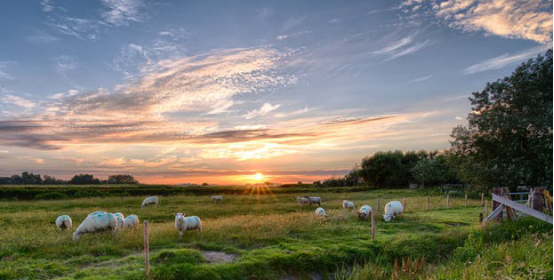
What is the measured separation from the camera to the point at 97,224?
52.0ft

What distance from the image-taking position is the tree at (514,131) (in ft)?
73.8

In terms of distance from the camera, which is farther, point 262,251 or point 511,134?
point 511,134

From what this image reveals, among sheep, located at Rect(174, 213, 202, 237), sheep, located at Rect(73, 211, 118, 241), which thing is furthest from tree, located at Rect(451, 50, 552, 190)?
sheep, located at Rect(73, 211, 118, 241)

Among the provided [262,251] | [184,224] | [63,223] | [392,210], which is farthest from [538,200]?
[63,223]

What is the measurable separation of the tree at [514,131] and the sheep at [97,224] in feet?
82.1

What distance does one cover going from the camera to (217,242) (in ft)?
45.1

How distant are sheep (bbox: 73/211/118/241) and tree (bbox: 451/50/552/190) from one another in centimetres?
2504

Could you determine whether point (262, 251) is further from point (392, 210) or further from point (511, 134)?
point (511, 134)

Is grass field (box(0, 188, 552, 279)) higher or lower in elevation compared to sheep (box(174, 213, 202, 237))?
lower

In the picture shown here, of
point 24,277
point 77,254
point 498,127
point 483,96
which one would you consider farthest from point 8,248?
point 483,96

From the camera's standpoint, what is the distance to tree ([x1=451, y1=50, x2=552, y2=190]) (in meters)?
22.5

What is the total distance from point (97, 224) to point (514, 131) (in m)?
27.1

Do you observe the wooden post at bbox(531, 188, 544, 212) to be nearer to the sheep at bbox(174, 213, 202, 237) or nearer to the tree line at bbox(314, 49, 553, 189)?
the tree line at bbox(314, 49, 553, 189)

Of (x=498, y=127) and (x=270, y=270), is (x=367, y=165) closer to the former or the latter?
(x=498, y=127)
